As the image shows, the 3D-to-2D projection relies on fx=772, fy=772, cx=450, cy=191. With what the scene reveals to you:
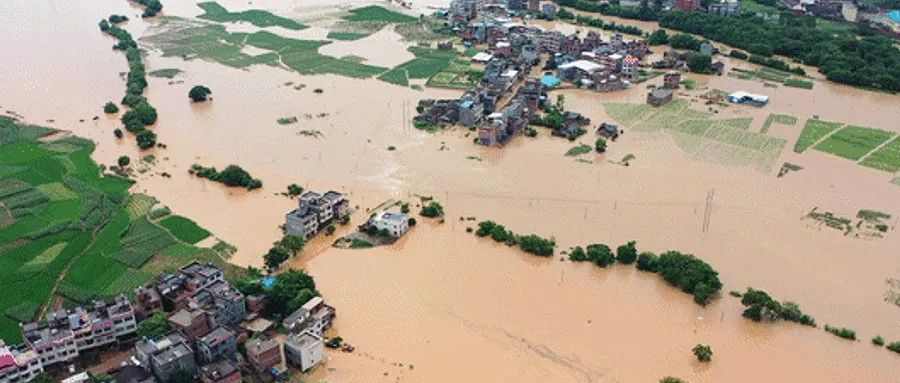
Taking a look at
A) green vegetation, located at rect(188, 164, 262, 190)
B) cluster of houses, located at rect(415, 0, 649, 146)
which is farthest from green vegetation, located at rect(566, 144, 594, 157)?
green vegetation, located at rect(188, 164, 262, 190)

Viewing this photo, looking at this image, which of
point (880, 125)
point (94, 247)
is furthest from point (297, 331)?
point (880, 125)

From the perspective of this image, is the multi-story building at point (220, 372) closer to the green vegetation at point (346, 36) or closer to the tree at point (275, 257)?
the tree at point (275, 257)

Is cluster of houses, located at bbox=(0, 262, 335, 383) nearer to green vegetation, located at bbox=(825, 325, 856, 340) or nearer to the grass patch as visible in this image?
green vegetation, located at bbox=(825, 325, 856, 340)

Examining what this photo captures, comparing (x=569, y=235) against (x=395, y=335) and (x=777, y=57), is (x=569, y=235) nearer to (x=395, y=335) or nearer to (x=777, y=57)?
(x=395, y=335)

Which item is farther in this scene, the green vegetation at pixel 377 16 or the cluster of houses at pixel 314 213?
the green vegetation at pixel 377 16

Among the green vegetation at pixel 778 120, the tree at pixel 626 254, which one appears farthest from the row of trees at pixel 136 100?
A: the green vegetation at pixel 778 120

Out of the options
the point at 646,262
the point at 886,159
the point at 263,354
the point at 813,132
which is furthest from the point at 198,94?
the point at 886,159
